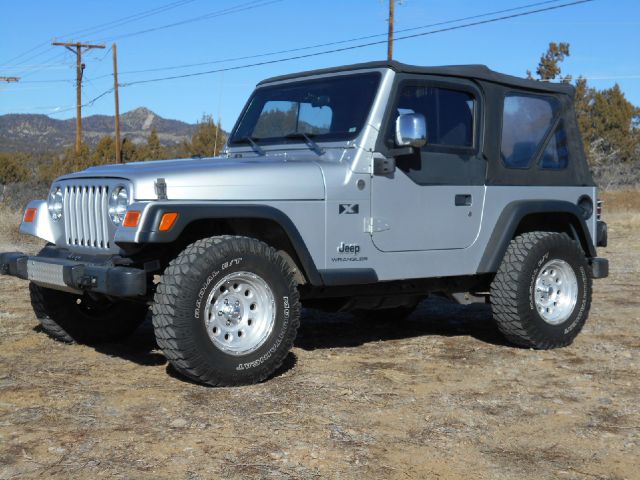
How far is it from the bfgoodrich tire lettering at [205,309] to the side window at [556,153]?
2688 millimetres

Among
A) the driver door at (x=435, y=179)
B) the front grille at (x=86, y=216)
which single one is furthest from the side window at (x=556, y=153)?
the front grille at (x=86, y=216)

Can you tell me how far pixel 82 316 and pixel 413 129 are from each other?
9.18ft

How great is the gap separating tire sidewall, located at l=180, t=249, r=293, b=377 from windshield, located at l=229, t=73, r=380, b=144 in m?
1.21

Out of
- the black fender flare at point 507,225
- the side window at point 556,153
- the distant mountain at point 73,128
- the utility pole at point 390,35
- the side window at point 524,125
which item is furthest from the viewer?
the distant mountain at point 73,128

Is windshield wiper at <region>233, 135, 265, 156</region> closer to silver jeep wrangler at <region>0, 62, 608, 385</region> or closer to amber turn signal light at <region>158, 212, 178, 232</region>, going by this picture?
silver jeep wrangler at <region>0, 62, 608, 385</region>

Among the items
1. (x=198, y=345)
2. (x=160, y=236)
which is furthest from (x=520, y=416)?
(x=160, y=236)

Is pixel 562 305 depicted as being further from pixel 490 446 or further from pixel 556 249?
pixel 490 446

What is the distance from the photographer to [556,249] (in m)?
6.52

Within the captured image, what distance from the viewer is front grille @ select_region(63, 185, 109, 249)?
16.8 ft

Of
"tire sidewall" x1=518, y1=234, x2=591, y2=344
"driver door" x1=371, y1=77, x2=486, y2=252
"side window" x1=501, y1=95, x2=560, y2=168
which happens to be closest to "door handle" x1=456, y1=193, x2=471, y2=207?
"driver door" x1=371, y1=77, x2=486, y2=252

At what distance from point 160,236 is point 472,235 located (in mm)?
2516

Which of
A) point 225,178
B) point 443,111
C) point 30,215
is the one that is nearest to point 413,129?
point 443,111

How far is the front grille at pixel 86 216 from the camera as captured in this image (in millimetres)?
5129

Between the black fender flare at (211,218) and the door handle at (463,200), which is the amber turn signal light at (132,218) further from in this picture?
the door handle at (463,200)
